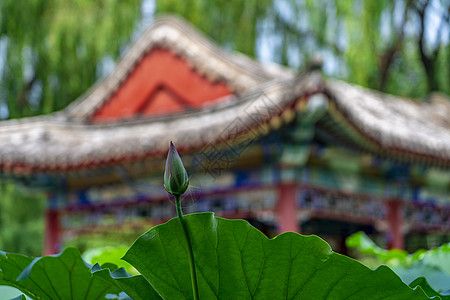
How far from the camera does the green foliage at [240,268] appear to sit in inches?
21.7

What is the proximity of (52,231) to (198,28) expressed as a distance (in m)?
3.70

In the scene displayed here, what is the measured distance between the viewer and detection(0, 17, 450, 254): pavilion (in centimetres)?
378

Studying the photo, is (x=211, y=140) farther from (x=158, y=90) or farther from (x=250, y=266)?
(x=250, y=266)

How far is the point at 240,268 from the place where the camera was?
57cm

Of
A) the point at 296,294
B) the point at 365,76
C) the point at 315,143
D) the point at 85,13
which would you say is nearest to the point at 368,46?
the point at 365,76

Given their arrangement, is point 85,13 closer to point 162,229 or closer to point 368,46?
point 368,46

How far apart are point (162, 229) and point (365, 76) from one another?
24.1ft

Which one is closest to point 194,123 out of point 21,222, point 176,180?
point 176,180

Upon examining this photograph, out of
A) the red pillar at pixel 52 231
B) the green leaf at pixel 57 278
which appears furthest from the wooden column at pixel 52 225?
the green leaf at pixel 57 278

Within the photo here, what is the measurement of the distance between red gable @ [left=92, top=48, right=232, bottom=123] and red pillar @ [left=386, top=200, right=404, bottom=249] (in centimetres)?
158

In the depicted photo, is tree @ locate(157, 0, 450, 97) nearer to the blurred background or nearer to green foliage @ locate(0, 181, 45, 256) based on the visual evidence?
the blurred background

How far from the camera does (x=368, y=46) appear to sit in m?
7.54

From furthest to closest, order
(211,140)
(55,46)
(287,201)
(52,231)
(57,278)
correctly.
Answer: (55,46) < (52,231) < (287,201) < (211,140) < (57,278)

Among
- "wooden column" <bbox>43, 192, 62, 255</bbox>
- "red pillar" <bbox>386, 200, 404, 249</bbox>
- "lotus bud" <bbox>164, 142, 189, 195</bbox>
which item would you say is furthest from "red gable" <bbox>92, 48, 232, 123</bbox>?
"lotus bud" <bbox>164, 142, 189, 195</bbox>
